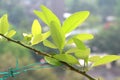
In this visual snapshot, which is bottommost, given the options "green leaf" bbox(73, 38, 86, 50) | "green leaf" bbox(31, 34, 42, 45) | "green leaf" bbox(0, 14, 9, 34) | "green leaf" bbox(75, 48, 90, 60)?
"green leaf" bbox(75, 48, 90, 60)

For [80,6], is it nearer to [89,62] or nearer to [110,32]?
[110,32]

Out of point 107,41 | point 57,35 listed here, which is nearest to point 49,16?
point 57,35

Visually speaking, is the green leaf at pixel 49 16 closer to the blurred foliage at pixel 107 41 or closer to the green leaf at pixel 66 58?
the green leaf at pixel 66 58

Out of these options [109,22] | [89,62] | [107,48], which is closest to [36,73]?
[89,62]

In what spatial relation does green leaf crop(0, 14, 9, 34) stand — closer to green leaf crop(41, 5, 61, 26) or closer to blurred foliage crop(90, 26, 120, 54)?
green leaf crop(41, 5, 61, 26)

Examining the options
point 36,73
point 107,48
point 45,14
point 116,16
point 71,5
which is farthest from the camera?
point 116,16

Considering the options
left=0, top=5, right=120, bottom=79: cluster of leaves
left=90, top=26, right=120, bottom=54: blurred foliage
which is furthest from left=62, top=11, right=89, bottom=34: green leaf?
left=90, top=26, right=120, bottom=54: blurred foliage
